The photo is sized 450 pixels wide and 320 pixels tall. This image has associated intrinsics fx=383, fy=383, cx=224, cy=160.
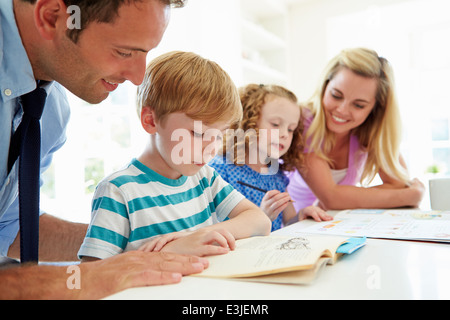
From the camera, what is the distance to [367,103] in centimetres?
163

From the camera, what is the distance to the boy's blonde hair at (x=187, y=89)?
94 cm

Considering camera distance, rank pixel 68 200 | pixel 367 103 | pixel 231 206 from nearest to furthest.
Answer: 1. pixel 231 206
2. pixel 367 103
3. pixel 68 200

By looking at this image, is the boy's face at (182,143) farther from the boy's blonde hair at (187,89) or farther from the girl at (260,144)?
the girl at (260,144)

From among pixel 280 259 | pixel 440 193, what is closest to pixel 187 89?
pixel 280 259

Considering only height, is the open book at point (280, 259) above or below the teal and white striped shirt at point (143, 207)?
below

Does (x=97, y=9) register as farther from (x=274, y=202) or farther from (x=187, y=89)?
(x=274, y=202)

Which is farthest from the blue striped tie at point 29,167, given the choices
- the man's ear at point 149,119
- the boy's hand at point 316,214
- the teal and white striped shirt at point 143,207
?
the boy's hand at point 316,214

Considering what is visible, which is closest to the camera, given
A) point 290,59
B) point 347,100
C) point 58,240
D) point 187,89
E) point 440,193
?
point 187,89

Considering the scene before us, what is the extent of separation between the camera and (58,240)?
117 cm

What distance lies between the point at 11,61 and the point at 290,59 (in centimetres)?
375

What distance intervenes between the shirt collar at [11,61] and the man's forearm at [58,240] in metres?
0.47

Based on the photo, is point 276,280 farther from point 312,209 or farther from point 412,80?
point 412,80

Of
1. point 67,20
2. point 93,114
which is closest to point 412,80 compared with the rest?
point 93,114
